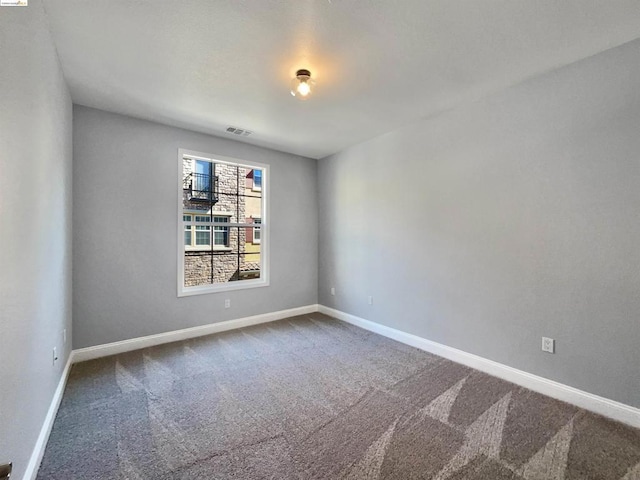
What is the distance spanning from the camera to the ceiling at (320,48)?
5.74 ft

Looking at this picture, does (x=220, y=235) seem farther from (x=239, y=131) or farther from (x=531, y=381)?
(x=531, y=381)

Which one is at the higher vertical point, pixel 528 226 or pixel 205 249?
pixel 528 226

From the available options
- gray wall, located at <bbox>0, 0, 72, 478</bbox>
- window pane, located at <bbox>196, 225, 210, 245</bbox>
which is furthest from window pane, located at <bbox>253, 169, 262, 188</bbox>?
gray wall, located at <bbox>0, 0, 72, 478</bbox>

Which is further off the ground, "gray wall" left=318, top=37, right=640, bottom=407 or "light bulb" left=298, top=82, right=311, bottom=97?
"light bulb" left=298, top=82, right=311, bottom=97

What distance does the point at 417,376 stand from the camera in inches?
107

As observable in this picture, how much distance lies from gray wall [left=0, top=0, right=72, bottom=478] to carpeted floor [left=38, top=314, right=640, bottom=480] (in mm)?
407

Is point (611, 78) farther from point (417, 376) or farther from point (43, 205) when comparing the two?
point (43, 205)

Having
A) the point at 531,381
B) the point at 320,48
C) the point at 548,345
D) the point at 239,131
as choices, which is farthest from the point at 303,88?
the point at 531,381

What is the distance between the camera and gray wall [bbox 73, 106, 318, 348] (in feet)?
9.98

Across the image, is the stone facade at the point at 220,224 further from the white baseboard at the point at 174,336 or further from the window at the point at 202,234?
the white baseboard at the point at 174,336

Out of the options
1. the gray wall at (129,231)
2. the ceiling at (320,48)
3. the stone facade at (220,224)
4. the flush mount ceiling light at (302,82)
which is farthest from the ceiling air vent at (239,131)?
the flush mount ceiling light at (302,82)

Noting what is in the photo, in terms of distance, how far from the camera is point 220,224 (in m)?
3.94

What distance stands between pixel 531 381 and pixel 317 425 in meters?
1.90

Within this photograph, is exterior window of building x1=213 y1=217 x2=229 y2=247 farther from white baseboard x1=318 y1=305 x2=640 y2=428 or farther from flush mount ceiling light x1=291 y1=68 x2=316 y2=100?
white baseboard x1=318 y1=305 x2=640 y2=428
